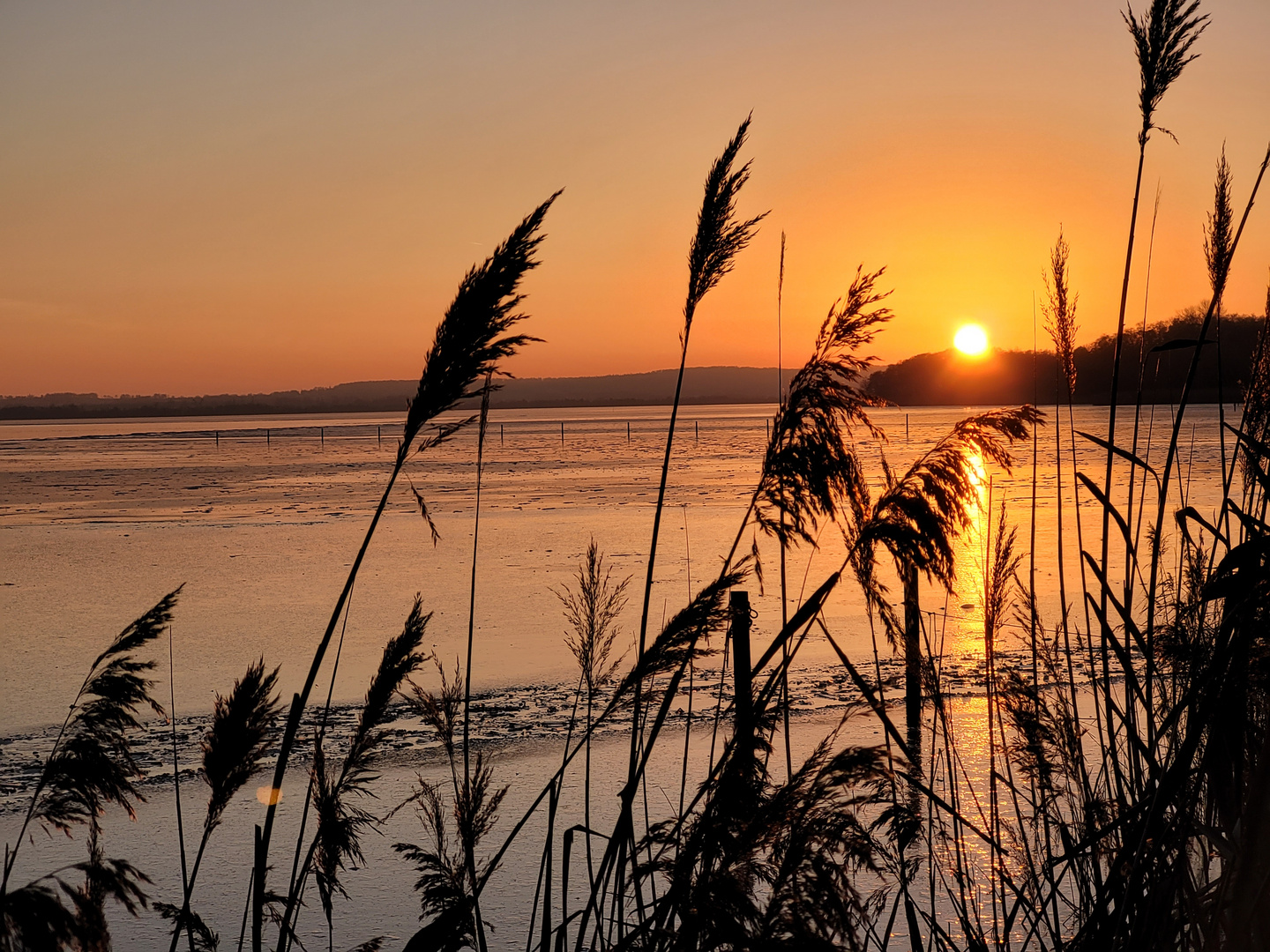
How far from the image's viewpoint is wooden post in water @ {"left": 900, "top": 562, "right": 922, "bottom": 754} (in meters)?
2.79

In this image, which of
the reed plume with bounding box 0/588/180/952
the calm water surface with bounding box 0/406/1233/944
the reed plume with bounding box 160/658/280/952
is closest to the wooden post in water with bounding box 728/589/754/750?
the calm water surface with bounding box 0/406/1233/944

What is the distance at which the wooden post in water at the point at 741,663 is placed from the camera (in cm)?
220

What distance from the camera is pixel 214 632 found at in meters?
10.7

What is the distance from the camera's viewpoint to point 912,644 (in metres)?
3.75

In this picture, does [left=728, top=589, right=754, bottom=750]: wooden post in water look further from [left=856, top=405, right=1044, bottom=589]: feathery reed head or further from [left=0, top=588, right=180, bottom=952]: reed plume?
[left=0, top=588, right=180, bottom=952]: reed plume

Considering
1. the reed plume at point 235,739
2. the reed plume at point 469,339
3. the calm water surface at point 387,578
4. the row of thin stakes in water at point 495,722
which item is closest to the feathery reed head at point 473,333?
the reed plume at point 469,339

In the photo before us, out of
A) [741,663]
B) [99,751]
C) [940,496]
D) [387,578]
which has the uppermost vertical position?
[940,496]

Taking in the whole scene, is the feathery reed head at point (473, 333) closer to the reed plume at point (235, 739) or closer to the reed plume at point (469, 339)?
the reed plume at point (469, 339)

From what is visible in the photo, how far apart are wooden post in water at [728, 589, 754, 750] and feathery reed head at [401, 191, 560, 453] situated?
2.84 ft

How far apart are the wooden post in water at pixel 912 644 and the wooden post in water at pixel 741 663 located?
0.42 meters

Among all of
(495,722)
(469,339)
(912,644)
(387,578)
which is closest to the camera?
(469,339)

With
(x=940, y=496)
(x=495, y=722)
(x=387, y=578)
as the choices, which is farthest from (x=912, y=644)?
(x=387, y=578)

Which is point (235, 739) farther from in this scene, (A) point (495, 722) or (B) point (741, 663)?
→ (A) point (495, 722)

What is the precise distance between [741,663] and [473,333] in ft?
10.1
